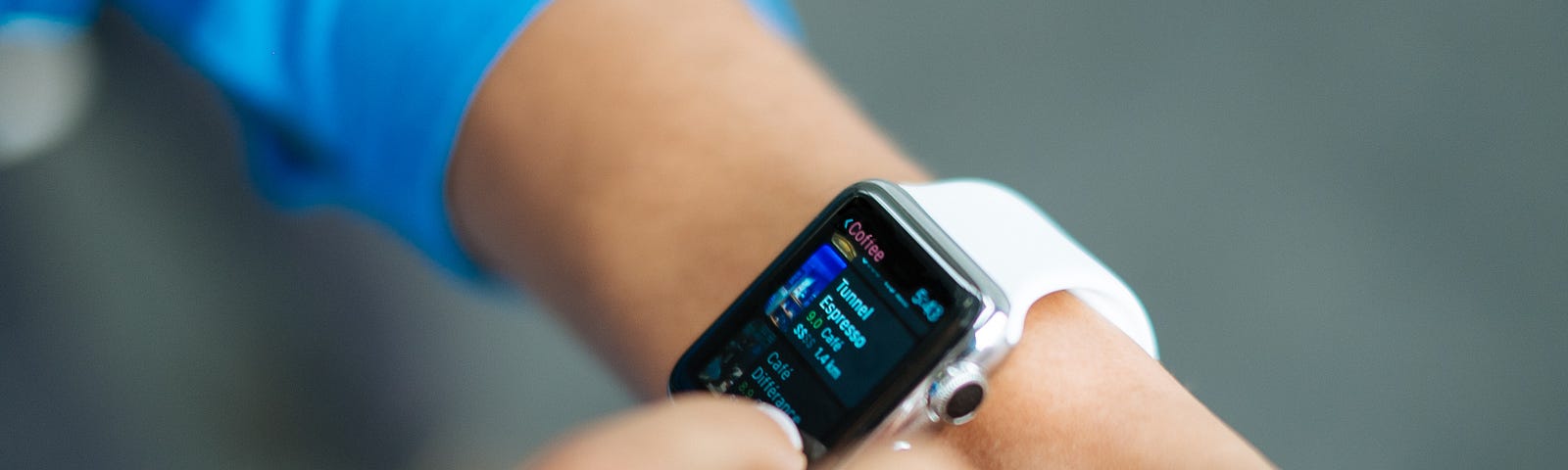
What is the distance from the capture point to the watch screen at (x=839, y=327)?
47 cm

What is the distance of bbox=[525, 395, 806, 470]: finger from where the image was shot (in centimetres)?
35

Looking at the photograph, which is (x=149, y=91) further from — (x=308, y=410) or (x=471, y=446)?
(x=471, y=446)

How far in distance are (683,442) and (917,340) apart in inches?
5.5

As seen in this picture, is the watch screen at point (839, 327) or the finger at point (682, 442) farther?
the watch screen at point (839, 327)

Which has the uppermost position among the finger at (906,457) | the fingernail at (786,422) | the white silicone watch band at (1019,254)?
the white silicone watch band at (1019,254)

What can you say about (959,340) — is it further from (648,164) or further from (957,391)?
(648,164)

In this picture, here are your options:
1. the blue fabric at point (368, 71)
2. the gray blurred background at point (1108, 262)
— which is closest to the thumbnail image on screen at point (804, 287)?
the blue fabric at point (368, 71)

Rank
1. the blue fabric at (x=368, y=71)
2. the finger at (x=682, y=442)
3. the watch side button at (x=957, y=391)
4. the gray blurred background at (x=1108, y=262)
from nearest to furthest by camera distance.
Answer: the finger at (x=682, y=442)
the watch side button at (x=957, y=391)
the blue fabric at (x=368, y=71)
the gray blurred background at (x=1108, y=262)

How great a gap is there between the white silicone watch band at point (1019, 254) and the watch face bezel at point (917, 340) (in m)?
0.01

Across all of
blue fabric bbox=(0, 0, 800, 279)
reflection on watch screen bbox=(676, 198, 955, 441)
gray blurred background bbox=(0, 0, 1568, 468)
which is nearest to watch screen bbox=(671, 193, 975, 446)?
reflection on watch screen bbox=(676, 198, 955, 441)

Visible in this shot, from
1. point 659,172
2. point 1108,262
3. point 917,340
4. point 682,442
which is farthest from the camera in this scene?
point 1108,262

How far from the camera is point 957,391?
46 cm

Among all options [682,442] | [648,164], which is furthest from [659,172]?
[682,442]

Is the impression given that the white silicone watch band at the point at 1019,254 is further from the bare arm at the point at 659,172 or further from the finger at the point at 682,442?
the finger at the point at 682,442
